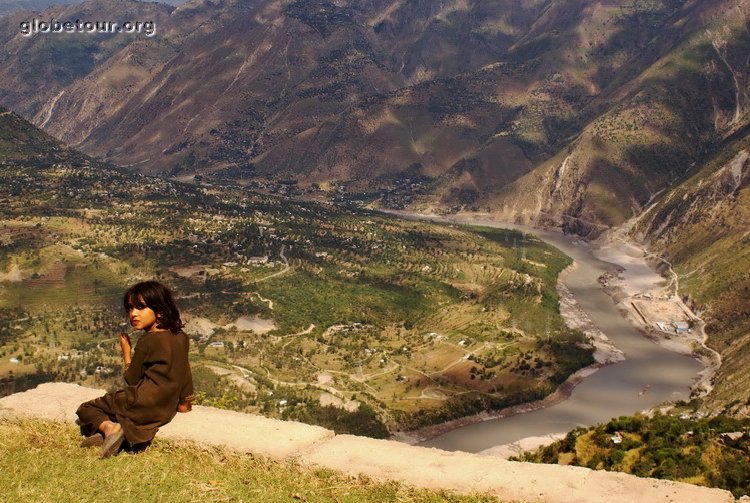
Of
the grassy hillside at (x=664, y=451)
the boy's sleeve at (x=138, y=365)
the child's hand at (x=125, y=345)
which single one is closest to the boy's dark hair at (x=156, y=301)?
the boy's sleeve at (x=138, y=365)

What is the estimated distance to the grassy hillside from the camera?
4244 centimetres

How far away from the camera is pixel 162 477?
1777 cm

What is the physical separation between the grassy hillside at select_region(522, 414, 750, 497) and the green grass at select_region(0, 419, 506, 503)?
2683 cm

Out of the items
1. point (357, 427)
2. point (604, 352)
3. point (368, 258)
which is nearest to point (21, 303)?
point (357, 427)

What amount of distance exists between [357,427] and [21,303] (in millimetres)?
73160

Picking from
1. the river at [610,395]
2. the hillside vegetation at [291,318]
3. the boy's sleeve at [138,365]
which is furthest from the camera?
the hillside vegetation at [291,318]

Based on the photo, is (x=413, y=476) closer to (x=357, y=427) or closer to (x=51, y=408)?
(x=51, y=408)

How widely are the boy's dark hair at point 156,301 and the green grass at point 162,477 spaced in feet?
12.0

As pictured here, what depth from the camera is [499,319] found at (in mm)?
154000

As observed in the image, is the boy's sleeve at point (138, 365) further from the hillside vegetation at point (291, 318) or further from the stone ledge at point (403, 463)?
the hillside vegetation at point (291, 318)

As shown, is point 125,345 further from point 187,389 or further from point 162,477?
point 162,477

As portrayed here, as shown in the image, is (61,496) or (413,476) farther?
(413,476)

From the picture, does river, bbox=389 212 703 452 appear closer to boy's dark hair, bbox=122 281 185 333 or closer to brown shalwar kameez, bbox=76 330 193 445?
brown shalwar kameez, bbox=76 330 193 445

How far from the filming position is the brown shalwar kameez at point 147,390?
61.2 feet
